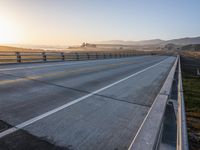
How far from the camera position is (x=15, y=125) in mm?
4406

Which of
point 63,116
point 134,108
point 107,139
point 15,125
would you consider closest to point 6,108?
point 15,125

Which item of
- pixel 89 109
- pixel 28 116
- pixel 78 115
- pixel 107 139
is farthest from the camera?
pixel 89 109

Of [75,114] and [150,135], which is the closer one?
[150,135]

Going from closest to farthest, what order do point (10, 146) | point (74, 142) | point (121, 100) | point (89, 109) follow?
point (10, 146) < point (74, 142) < point (89, 109) < point (121, 100)

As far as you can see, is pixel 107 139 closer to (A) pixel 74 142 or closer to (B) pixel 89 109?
(A) pixel 74 142

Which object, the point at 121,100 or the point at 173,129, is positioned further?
the point at 121,100

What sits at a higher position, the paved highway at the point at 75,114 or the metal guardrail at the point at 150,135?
the metal guardrail at the point at 150,135

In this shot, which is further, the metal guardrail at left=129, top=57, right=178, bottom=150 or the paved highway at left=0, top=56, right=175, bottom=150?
the paved highway at left=0, top=56, right=175, bottom=150

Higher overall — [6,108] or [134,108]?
[6,108]

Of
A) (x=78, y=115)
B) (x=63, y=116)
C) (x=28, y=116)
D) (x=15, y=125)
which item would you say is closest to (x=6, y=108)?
(x=28, y=116)

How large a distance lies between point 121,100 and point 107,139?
3464mm

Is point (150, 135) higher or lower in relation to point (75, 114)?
higher

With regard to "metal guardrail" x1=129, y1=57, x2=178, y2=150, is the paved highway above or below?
below

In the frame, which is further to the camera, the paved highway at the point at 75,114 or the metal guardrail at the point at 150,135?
the paved highway at the point at 75,114
